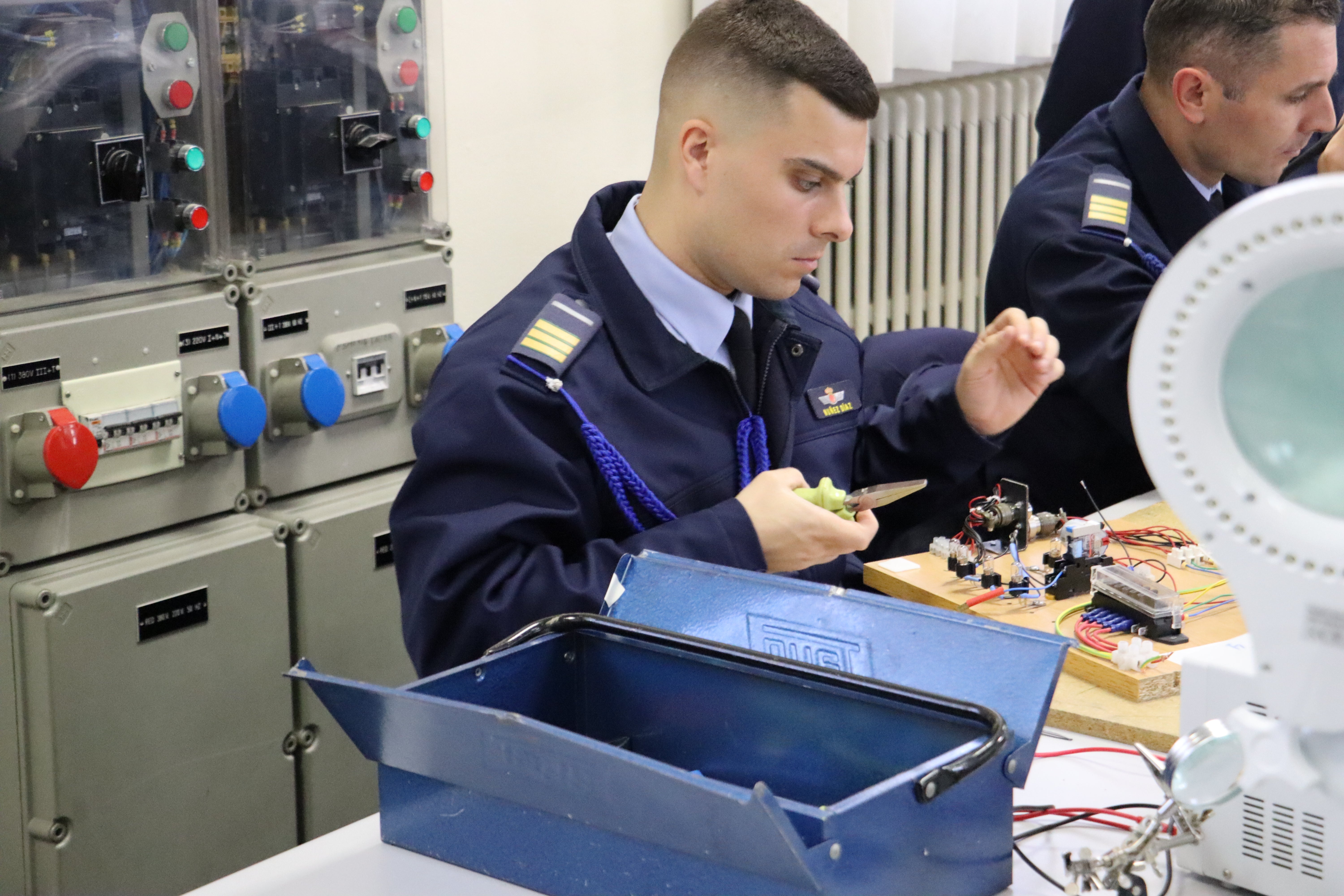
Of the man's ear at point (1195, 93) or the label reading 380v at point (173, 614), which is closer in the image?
the label reading 380v at point (173, 614)

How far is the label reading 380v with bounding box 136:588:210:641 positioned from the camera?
1.98m

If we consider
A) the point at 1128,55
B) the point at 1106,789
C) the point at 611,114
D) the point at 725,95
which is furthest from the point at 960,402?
the point at 611,114

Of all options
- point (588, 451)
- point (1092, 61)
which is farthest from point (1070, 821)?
point (1092, 61)

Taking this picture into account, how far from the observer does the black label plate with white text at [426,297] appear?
2.27m

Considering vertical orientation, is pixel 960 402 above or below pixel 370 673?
above

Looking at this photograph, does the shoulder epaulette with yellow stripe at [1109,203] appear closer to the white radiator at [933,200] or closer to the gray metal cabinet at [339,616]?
the gray metal cabinet at [339,616]

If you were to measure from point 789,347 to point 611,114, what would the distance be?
1.39 meters

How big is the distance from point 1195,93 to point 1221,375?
167cm

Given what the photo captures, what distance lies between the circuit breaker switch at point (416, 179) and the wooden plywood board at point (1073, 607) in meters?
0.92

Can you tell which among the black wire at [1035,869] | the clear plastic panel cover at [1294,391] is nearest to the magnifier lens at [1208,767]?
the clear plastic panel cover at [1294,391]

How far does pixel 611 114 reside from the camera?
9.94ft

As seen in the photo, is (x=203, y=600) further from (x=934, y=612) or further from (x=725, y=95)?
(x=934, y=612)

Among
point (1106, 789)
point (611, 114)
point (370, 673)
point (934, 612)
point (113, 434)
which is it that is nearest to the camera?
point (934, 612)

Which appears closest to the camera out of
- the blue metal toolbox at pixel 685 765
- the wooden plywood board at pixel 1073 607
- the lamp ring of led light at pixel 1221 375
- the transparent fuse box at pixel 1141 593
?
the lamp ring of led light at pixel 1221 375
